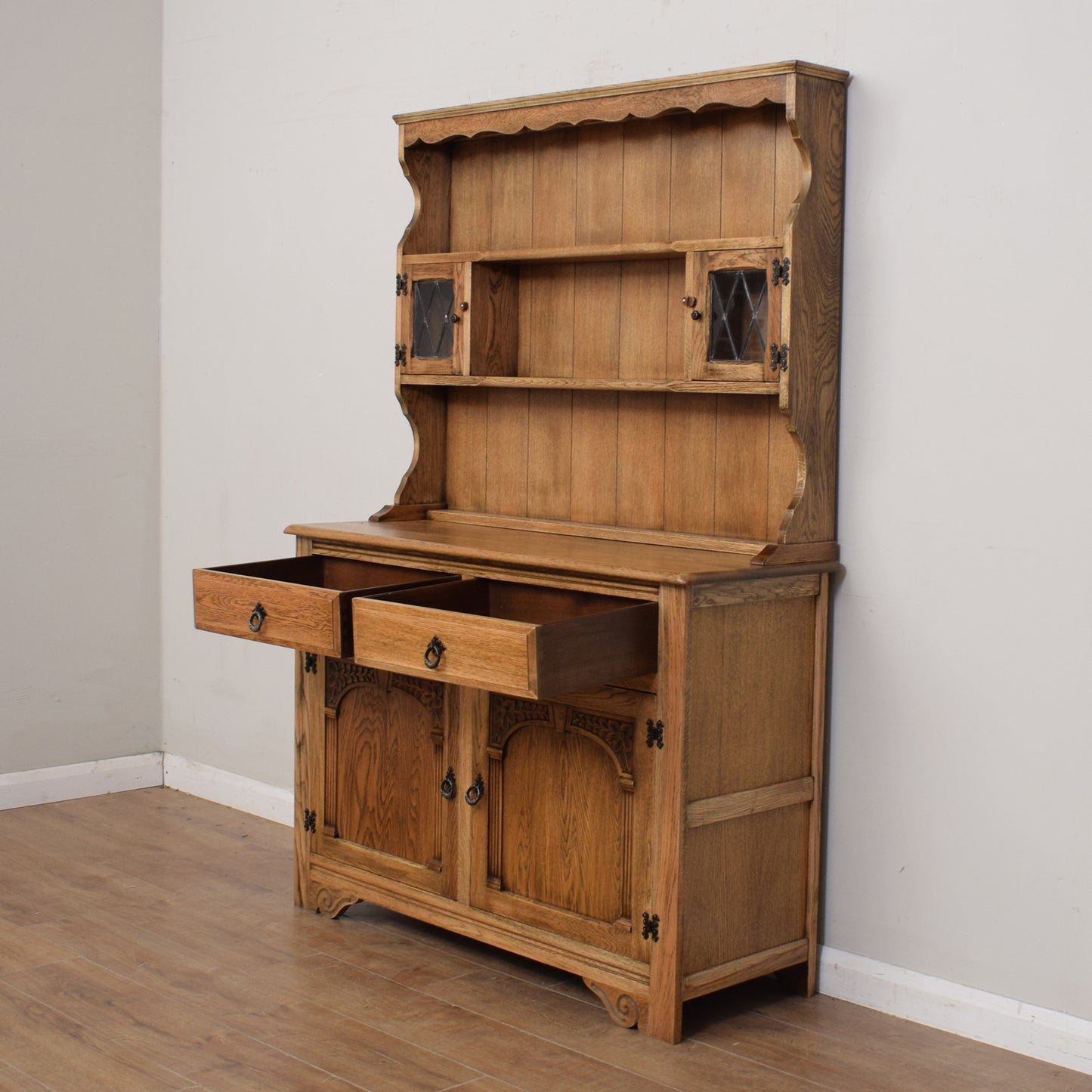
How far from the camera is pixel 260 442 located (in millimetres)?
4457

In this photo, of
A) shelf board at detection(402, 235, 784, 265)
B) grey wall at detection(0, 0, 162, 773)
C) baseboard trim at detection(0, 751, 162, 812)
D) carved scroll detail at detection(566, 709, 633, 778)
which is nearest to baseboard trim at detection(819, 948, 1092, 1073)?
carved scroll detail at detection(566, 709, 633, 778)

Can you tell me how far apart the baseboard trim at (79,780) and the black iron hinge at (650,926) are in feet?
7.94

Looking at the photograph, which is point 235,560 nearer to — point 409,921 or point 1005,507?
point 409,921

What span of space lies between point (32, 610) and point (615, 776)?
Result: 2.39m

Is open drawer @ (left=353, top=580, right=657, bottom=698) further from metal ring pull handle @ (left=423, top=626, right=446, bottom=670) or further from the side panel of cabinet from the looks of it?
the side panel of cabinet

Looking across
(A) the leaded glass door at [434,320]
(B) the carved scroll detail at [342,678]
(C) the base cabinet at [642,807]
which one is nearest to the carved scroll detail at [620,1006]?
(C) the base cabinet at [642,807]

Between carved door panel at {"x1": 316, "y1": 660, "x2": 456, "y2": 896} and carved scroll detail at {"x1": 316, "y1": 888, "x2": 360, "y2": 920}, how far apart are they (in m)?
0.09

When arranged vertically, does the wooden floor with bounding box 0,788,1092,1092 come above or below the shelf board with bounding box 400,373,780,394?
below

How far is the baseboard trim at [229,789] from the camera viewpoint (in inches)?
173

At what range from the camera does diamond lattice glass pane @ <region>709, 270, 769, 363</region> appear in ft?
9.70

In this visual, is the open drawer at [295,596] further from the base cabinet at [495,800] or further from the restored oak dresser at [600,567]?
the base cabinet at [495,800]

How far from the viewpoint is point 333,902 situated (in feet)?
11.6

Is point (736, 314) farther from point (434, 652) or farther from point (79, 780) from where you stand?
point (79, 780)

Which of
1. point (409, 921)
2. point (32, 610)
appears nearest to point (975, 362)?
point (409, 921)
